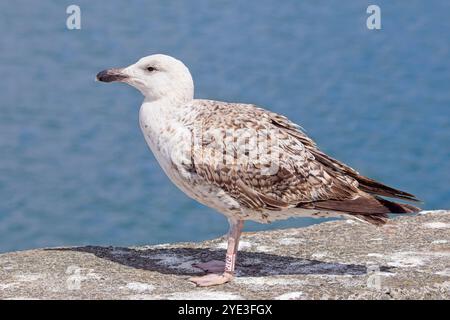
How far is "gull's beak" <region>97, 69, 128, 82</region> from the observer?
9.55 m

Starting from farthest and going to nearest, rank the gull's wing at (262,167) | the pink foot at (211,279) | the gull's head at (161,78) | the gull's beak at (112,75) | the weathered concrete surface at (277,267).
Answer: the gull's beak at (112,75) < the gull's head at (161,78) < the pink foot at (211,279) < the gull's wing at (262,167) < the weathered concrete surface at (277,267)

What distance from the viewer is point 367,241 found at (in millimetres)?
10727

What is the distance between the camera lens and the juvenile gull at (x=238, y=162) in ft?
29.5

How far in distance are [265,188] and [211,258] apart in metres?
1.50

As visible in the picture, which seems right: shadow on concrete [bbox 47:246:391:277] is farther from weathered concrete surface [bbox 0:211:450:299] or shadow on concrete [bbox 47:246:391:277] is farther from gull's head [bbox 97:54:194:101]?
gull's head [bbox 97:54:194:101]

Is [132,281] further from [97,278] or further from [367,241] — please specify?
[367,241]

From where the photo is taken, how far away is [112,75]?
378 inches

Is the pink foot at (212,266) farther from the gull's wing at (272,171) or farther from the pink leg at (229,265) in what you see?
the gull's wing at (272,171)

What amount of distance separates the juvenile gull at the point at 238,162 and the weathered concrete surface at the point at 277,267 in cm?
48

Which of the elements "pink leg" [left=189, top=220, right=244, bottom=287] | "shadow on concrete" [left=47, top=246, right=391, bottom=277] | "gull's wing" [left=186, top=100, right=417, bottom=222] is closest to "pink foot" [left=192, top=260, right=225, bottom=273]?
"shadow on concrete" [left=47, top=246, right=391, bottom=277]

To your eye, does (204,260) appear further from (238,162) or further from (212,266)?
(238,162)

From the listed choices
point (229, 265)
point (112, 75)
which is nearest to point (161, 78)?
point (112, 75)

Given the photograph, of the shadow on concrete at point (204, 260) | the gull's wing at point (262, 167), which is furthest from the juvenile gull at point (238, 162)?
the shadow on concrete at point (204, 260)

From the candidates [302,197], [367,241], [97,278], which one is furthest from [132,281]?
[367,241]
